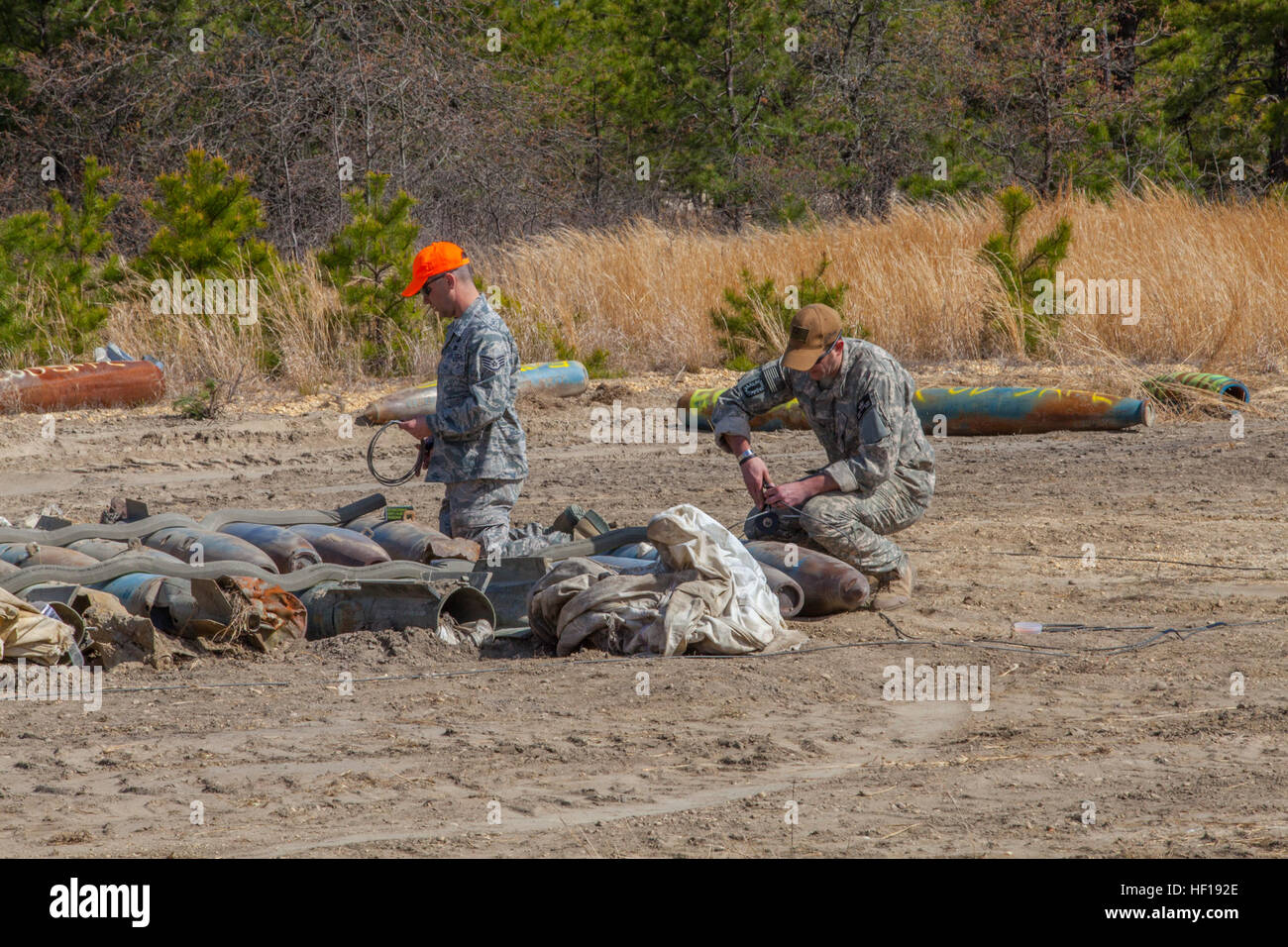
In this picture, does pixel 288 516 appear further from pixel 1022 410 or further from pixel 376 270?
pixel 376 270

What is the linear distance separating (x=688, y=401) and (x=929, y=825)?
9226mm

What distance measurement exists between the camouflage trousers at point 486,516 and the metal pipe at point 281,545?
0.75 metres

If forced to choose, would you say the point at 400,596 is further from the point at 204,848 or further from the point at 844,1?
the point at 844,1

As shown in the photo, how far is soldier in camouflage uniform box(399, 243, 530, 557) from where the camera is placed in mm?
7176

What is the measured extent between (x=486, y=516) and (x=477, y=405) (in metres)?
0.60

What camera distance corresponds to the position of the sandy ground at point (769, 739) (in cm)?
399

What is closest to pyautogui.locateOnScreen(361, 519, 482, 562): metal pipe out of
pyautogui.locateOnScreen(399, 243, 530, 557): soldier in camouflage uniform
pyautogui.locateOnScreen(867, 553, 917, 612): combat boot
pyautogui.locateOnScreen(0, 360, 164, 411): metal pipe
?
pyautogui.locateOnScreen(399, 243, 530, 557): soldier in camouflage uniform

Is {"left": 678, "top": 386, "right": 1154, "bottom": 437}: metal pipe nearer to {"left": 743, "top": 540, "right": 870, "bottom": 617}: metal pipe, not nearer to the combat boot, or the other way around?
the combat boot

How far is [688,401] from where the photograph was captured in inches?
516

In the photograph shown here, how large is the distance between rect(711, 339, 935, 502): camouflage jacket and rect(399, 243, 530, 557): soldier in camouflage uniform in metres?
1.09

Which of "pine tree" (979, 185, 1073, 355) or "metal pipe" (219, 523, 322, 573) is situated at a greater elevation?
"pine tree" (979, 185, 1073, 355)

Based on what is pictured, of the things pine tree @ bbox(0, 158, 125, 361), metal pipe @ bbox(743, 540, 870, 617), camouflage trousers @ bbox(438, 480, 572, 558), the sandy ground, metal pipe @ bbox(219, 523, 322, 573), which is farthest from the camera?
pine tree @ bbox(0, 158, 125, 361)

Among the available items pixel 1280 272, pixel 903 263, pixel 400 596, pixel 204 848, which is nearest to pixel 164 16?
pixel 903 263

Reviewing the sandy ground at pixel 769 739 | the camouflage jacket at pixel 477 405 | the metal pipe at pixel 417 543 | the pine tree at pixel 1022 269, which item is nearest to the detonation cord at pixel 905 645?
the sandy ground at pixel 769 739
